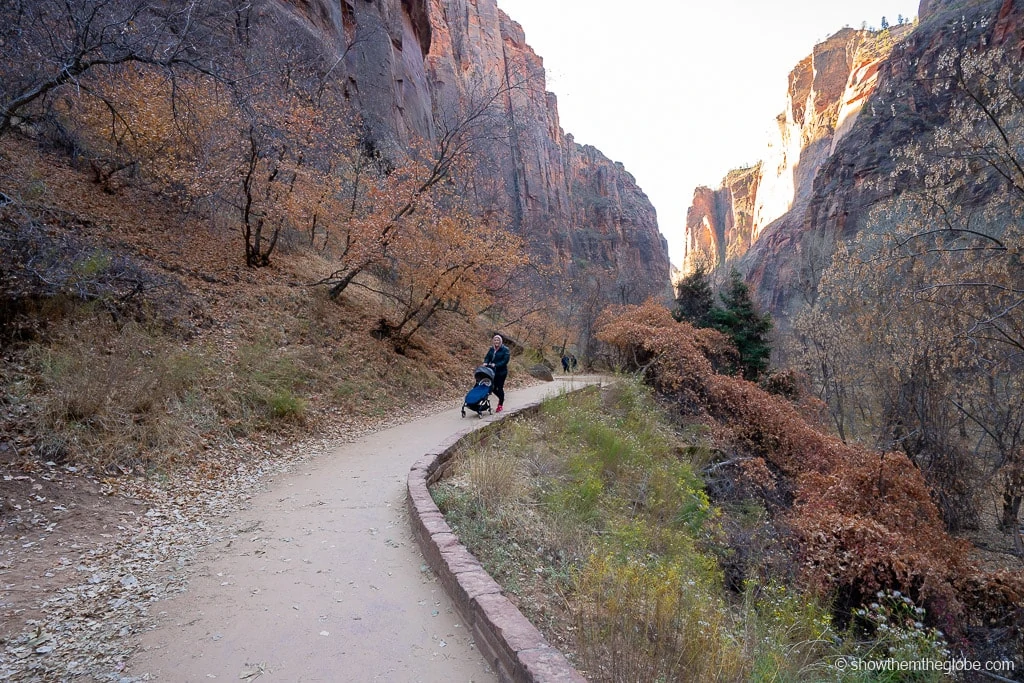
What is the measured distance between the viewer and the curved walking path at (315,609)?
2.89 meters

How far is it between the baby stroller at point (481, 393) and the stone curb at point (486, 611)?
4.96 metres

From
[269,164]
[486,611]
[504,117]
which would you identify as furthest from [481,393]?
[504,117]

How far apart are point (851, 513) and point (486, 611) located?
7.20 metres

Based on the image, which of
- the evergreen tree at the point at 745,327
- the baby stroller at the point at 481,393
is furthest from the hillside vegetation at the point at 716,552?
the evergreen tree at the point at 745,327

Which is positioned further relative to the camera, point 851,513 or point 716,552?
point 851,513

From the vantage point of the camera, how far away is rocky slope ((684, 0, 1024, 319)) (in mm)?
32312

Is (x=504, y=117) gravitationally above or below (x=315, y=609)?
above

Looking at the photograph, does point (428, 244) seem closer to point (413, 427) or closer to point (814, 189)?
point (413, 427)

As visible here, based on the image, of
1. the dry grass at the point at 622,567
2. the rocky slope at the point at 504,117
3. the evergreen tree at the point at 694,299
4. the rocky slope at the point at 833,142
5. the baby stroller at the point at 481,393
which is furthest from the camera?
the rocky slope at the point at 833,142

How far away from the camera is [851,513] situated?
766 cm

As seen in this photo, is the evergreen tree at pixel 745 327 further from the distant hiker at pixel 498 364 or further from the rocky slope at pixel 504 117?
the distant hiker at pixel 498 364

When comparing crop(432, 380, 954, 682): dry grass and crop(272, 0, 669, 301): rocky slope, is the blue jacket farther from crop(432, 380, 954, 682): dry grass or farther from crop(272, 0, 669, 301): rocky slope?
crop(272, 0, 669, 301): rocky slope

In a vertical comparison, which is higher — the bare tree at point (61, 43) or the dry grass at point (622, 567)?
the bare tree at point (61, 43)

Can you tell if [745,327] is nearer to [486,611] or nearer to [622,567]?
[622,567]
